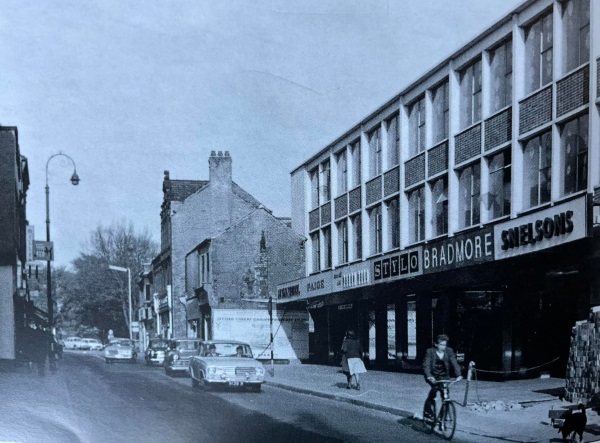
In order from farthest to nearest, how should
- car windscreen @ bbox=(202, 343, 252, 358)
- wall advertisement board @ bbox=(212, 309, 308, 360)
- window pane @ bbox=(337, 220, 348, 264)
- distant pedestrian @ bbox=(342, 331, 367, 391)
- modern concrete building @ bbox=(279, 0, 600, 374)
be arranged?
wall advertisement board @ bbox=(212, 309, 308, 360) < window pane @ bbox=(337, 220, 348, 264) < car windscreen @ bbox=(202, 343, 252, 358) < distant pedestrian @ bbox=(342, 331, 367, 391) < modern concrete building @ bbox=(279, 0, 600, 374)

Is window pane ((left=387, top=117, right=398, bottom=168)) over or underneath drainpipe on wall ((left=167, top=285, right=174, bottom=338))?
over

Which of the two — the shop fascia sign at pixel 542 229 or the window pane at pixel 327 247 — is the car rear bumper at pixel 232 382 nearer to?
the shop fascia sign at pixel 542 229

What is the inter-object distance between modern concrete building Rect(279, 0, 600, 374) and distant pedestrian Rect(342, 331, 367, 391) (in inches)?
91.1

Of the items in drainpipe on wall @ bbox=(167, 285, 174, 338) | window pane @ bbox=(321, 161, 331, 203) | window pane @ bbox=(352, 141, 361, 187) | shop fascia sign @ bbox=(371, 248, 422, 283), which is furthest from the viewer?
drainpipe on wall @ bbox=(167, 285, 174, 338)

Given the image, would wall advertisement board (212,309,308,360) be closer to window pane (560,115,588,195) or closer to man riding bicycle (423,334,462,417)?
window pane (560,115,588,195)

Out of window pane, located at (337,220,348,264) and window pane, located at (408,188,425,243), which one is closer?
window pane, located at (408,188,425,243)

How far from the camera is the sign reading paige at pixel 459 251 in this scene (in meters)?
17.5

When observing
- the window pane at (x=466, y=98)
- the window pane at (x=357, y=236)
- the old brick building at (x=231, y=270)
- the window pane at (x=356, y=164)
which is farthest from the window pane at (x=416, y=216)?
the old brick building at (x=231, y=270)

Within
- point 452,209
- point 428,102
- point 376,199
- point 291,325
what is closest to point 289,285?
point 291,325

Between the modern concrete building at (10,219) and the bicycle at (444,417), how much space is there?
235 inches

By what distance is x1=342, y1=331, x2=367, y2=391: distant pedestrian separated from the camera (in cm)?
1814

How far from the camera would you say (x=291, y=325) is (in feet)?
107

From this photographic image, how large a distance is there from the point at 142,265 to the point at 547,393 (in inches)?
316

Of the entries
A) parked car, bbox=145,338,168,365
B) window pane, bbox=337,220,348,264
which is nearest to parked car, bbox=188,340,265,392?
window pane, bbox=337,220,348,264
